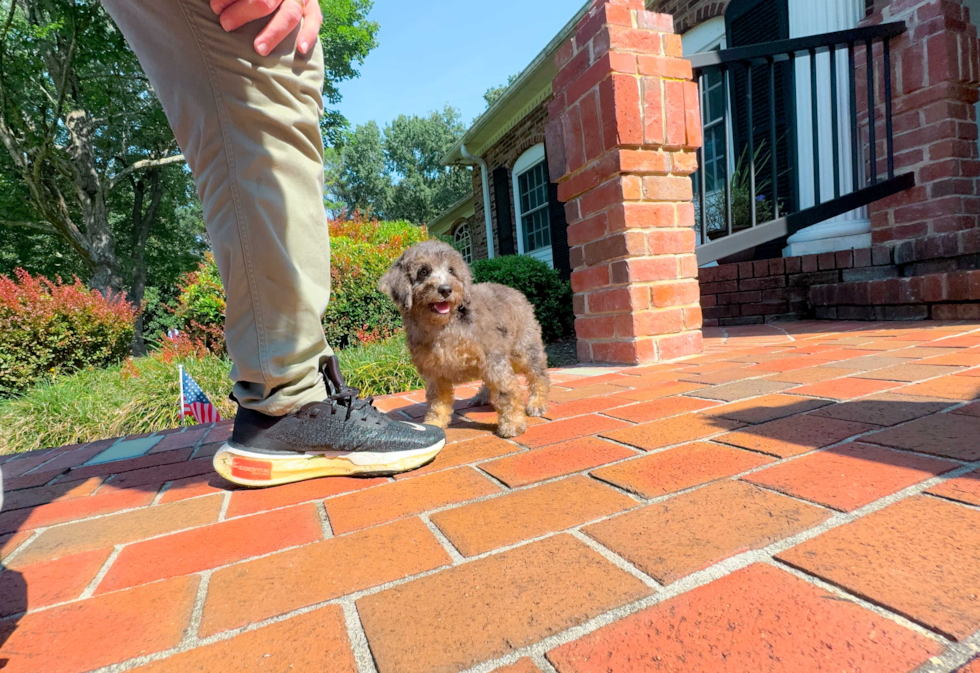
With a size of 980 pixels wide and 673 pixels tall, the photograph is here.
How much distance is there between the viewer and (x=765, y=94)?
6234 mm

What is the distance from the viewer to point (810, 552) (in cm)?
94

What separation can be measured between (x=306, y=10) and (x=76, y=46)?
1362cm

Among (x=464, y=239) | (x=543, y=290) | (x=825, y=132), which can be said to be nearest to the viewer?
(x=825, y=132)

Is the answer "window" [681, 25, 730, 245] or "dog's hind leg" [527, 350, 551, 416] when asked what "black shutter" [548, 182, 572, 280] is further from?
"dog's hind leg" [527, 350, 551, 416]

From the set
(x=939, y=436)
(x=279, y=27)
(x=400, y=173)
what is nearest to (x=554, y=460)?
(x=939, y=436)

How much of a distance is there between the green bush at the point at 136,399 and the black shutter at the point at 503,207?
8924mm

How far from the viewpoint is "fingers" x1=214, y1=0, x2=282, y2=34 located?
1269mm

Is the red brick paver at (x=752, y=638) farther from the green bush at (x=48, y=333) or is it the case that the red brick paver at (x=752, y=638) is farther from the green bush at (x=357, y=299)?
the green bush at (x=48, y=333)

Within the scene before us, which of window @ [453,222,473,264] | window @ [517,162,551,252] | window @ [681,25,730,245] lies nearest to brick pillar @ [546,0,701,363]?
window @ [681,25,730,245]

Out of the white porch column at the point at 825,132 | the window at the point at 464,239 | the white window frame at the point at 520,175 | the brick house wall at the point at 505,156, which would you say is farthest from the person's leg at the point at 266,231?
the window at the point at 464,239

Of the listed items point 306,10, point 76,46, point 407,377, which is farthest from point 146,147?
point 306,10

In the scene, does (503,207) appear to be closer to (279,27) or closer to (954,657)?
(279,27)

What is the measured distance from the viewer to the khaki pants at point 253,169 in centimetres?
134

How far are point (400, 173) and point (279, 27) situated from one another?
4113 cm
